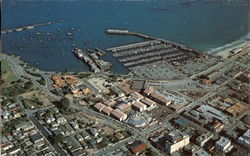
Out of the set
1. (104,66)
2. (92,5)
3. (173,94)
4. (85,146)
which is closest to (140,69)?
(104,66)

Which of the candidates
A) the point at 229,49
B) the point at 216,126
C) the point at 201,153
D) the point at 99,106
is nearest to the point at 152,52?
the point at 229,49

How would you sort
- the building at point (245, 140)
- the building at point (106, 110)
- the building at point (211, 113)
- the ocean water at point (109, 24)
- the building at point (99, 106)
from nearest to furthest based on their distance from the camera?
the building at point (245, 140)
the building at point (211, 113)
the building at point (106, 110)
the building at point (99, 106)
the ocean water at point (109, 24)

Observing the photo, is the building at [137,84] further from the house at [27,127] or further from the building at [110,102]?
the house at [27,127]

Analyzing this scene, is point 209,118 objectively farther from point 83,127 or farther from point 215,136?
point 83,127

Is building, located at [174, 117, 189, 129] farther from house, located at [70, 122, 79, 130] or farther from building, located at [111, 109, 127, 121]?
house, located at [70, 122, 79, 130]

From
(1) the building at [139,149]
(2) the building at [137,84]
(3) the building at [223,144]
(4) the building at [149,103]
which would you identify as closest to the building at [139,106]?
(4) the building at [149,103]

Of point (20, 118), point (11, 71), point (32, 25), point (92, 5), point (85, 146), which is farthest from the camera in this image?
point (92, 5)
